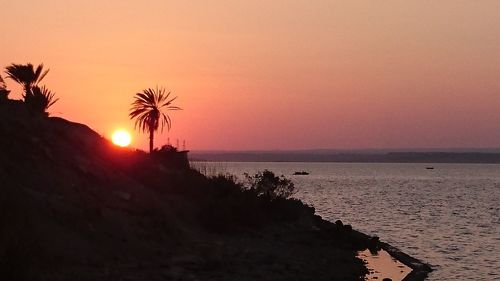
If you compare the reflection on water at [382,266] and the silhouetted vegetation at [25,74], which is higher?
the silhouetted vegetation at [25,74]

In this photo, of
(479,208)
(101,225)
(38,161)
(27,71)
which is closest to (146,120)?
(27,71)

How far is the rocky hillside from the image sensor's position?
2541cm

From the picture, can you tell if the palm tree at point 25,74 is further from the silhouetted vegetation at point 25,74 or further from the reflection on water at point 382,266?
the reflection on water at point 382,266

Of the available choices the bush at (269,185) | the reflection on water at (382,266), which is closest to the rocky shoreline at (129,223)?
the reflection on water at (382,266)

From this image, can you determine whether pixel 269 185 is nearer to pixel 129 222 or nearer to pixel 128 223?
pixel 129 222

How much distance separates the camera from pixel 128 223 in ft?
107

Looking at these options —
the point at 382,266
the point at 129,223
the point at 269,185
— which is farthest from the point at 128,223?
the point at 269,185

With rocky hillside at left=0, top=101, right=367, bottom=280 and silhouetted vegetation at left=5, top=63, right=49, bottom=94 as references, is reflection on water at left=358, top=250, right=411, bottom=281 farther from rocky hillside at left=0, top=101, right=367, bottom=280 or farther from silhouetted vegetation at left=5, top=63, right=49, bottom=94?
silhouetted vegetation at left=5, top=63, right=49, bottom=94

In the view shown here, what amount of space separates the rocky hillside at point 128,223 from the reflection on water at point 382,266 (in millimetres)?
793

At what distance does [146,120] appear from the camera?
5628cm

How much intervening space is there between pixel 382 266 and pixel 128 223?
14.7 m

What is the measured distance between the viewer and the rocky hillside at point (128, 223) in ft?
83.4

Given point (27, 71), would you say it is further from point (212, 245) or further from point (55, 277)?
point (55, 277)

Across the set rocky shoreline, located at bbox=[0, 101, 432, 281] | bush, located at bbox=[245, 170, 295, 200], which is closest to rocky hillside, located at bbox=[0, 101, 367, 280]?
rocky shoreline, located at bbox=[0, 101, 432, 281]
